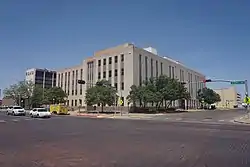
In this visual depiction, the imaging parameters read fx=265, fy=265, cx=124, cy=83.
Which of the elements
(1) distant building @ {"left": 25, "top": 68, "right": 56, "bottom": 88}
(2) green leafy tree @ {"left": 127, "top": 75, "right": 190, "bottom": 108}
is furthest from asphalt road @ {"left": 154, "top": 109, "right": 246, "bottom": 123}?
(1) distant building @ {"left": 25, "top": 68, "right": 56, "bottom": 88}

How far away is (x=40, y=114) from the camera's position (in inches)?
1714

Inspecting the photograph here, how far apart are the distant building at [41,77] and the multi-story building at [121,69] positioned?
59.0 metres

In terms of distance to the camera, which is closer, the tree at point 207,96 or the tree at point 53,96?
the tree at point 53,96

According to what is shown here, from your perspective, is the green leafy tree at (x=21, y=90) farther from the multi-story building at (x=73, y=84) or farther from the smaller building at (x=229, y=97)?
the smaller building at (x=229, y=97)

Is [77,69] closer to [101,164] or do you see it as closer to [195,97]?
[195,97]

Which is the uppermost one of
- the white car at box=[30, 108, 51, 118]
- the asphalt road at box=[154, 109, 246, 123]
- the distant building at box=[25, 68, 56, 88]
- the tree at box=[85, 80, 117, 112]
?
the distant building at box=[25, 68, 56, 88]

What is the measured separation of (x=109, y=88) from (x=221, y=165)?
5694 cm

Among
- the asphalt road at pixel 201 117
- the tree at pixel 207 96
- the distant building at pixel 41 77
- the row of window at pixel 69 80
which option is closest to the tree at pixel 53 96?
the row of window at pixel 69 80

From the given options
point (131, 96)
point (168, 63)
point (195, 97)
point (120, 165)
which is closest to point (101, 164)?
point (120, 165)

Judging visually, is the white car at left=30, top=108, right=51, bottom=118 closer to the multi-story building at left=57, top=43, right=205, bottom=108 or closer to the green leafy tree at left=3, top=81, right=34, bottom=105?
the multi-story building at left=57, top=43, right=205, bottom=108

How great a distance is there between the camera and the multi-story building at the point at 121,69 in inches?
2837

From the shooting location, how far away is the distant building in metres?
154

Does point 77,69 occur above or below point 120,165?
above

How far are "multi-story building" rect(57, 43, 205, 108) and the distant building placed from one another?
2324 inches
